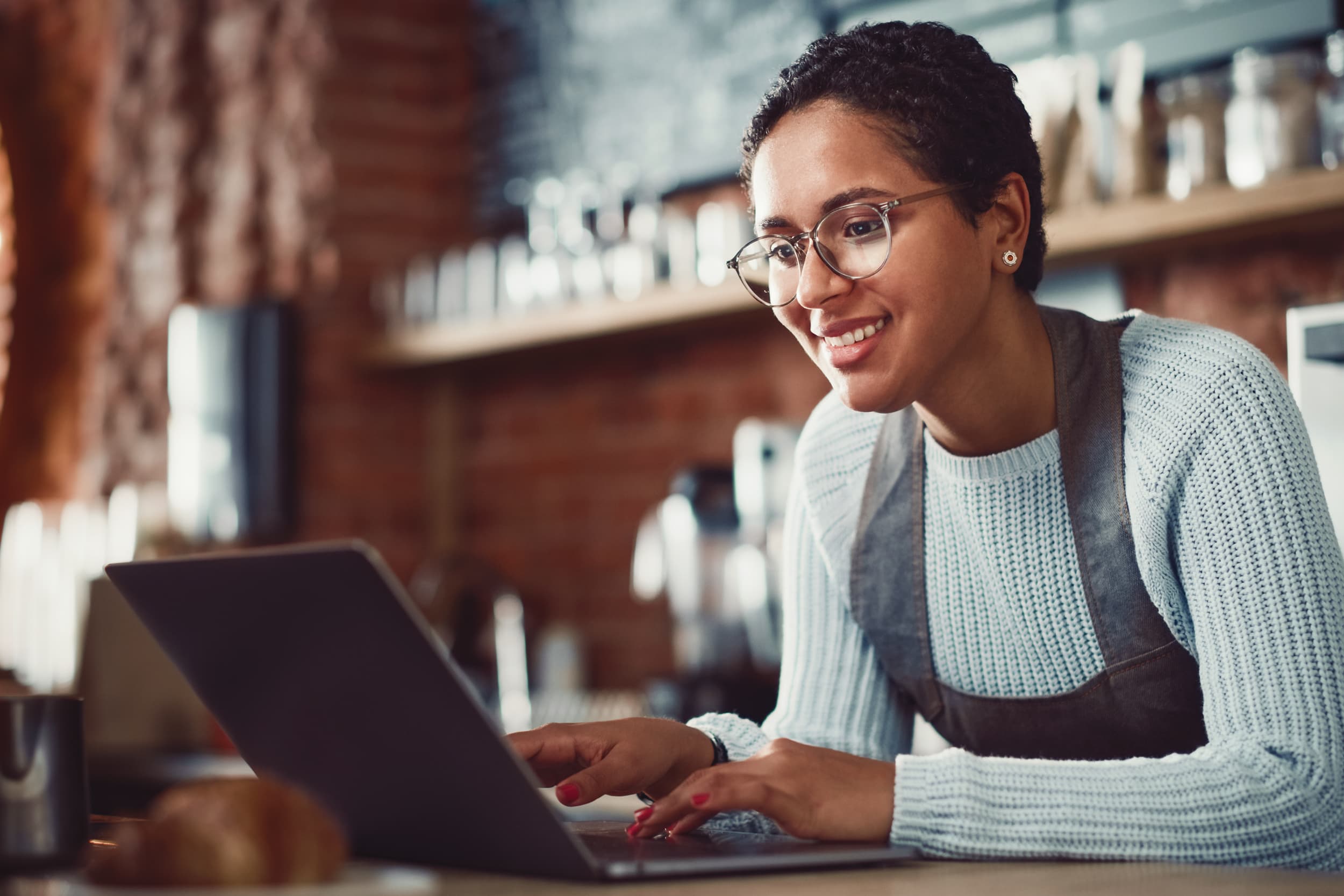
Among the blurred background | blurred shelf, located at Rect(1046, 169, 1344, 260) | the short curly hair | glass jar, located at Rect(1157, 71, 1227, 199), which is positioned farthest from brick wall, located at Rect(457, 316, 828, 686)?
the short curly hair

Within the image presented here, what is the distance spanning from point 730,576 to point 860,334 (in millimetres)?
1539

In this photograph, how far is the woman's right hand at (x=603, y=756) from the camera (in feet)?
3.37

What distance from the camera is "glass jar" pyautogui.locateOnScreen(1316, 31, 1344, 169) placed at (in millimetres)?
2023

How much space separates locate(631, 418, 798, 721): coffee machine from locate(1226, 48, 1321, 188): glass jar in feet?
2.89

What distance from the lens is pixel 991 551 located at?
1.26 meters

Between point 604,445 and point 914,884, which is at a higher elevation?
point 604,445

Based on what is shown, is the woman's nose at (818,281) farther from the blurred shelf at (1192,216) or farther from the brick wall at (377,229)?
the brick wall at (377,229)

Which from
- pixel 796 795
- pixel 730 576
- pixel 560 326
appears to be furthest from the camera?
pixel 560 326

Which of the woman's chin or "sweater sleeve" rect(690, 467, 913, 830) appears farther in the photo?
"sweater sleeve" rect(690, 467, 913, 830)

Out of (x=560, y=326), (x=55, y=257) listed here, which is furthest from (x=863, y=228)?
(x=55, y=257)

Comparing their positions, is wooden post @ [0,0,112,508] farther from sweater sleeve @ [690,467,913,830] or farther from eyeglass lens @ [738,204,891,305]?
eyeglass lens @ [738,204,891,305]

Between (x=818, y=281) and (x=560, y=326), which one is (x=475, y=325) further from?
(x=818, y=281)

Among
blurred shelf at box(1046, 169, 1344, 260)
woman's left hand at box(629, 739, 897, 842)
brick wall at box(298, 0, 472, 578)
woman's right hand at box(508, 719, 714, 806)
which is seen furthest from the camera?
brick wall at box(298, 0, 472, 578)

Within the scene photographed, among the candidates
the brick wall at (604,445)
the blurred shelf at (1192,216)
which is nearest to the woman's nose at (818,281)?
the blurred shelf at (1192,216)
